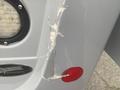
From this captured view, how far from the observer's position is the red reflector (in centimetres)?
145

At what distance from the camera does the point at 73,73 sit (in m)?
1.47

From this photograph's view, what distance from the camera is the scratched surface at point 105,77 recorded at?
2393 millimetres

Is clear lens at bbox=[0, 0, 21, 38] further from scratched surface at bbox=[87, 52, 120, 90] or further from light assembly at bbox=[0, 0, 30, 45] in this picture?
scratched surface at bbox=[87, 52, 120, 90]

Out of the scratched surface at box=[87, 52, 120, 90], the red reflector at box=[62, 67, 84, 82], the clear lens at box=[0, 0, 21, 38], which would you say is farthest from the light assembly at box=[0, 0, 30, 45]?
the scratched surface at box=[87, 52, 120, 90]

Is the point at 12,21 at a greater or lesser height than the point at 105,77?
greater

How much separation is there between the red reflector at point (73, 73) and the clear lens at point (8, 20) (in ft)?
0.95

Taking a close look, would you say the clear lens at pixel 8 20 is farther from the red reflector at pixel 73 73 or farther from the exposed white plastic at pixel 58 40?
the red reflector at pixel 73 73

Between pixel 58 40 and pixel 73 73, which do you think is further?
pixel 73 73

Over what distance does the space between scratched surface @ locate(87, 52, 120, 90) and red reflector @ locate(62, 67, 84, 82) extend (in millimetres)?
849

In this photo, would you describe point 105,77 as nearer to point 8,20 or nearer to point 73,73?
point 73,73

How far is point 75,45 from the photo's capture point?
133 cm

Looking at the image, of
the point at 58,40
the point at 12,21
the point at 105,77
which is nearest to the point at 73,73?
the point at 58,40

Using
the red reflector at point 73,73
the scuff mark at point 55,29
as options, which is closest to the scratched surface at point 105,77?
the red reflector at point 73,73

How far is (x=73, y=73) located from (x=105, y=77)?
3.51 feet
